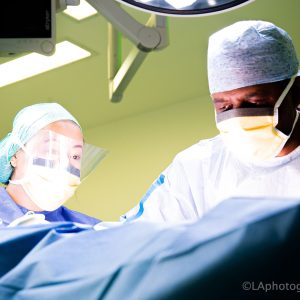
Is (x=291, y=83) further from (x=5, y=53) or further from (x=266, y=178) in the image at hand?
(x=5, y=53)

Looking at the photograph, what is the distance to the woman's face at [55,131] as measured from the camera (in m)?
2.16

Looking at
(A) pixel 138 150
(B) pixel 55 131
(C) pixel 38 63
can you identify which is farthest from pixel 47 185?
(A) pixel 138 150

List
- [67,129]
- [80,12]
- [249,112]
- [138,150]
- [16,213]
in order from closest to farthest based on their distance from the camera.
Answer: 1. [249,112]
2. [16,213]
3. [67,129]
4. [80,12]
5. [138,150]

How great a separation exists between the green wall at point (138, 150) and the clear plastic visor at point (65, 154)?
7.12 feet

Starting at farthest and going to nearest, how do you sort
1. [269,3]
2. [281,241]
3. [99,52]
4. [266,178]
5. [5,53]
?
[99,52] → [269,3] → [5,53] → [266,178] → [281,241]

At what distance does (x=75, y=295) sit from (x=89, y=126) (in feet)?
13.2

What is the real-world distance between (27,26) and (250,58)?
74 cm

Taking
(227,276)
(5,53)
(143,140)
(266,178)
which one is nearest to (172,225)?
(227,276)

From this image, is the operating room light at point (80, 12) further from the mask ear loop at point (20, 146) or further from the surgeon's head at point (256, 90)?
the surgeon's head at point (256, 90)

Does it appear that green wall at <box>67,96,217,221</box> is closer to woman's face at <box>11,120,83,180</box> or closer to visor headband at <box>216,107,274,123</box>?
woman's face at <box>11,120,83,180</box>

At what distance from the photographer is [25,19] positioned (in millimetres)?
1977

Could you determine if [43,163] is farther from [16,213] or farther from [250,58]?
[250,58]

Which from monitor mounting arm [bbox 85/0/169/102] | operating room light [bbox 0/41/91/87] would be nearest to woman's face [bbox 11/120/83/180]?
monitor mounting arm [bbox 85/0/169/102]

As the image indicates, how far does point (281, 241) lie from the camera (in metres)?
0.65
